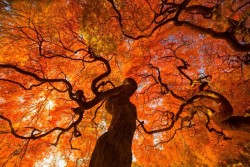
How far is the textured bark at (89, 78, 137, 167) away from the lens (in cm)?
398

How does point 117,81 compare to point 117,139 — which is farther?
point 117,81

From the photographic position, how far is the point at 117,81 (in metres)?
11.5

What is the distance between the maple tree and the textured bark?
0.09 feet

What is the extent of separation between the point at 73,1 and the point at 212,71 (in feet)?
28.7

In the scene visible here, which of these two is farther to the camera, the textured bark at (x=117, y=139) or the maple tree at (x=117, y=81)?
the maple tree at (x=117, y=81)

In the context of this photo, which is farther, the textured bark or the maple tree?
the maple tree

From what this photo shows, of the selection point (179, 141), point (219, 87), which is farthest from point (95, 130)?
point (219, 87)

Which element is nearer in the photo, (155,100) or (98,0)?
(98,0)

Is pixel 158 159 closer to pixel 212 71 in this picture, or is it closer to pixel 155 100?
pixel 155 100

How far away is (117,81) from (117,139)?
7169mm

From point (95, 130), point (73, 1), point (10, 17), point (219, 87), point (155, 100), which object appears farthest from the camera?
point (155, 100)

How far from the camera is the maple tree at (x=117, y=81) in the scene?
582 cm

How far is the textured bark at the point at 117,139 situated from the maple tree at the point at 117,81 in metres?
0.03

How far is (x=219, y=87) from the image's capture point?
10445mm
